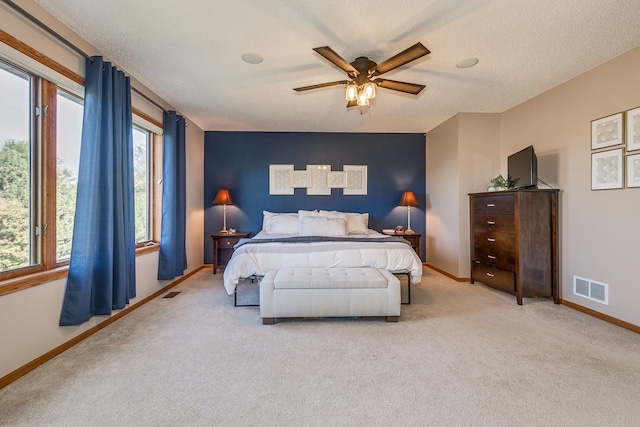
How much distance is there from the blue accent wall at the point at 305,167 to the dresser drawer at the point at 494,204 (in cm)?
143

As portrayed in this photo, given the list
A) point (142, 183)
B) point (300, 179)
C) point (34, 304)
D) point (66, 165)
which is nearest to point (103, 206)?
point (66, 165)

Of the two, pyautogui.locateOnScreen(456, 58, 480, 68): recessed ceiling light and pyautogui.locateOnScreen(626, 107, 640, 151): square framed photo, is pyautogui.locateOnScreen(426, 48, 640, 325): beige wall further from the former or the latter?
pyautogui.locateOnScreen(456, 58, 480, 68): recessed ceiling light

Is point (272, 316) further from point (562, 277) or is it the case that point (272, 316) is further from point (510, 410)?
point (562, 277)

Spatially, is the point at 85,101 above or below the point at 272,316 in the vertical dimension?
above

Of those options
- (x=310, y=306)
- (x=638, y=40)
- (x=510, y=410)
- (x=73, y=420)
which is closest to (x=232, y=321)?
(x=310, y=306)

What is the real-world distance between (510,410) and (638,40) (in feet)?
10.7

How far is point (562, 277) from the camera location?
10.9 feet

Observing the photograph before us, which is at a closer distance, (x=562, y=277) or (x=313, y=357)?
(x=313, y=357)

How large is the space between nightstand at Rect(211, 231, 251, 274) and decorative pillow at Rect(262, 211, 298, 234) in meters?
0.46

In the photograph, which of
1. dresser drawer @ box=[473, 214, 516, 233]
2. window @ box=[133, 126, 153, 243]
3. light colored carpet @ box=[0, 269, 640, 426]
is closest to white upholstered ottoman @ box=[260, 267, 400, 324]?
light colored carpet @ box=[0, 269, 640, 426]

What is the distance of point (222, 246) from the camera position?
4855mm

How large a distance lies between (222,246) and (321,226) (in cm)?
183

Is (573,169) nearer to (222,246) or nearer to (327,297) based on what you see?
(327,297)

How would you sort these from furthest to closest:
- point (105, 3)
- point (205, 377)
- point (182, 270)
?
point (182, 270), point (105, 3), point (205, 377)
